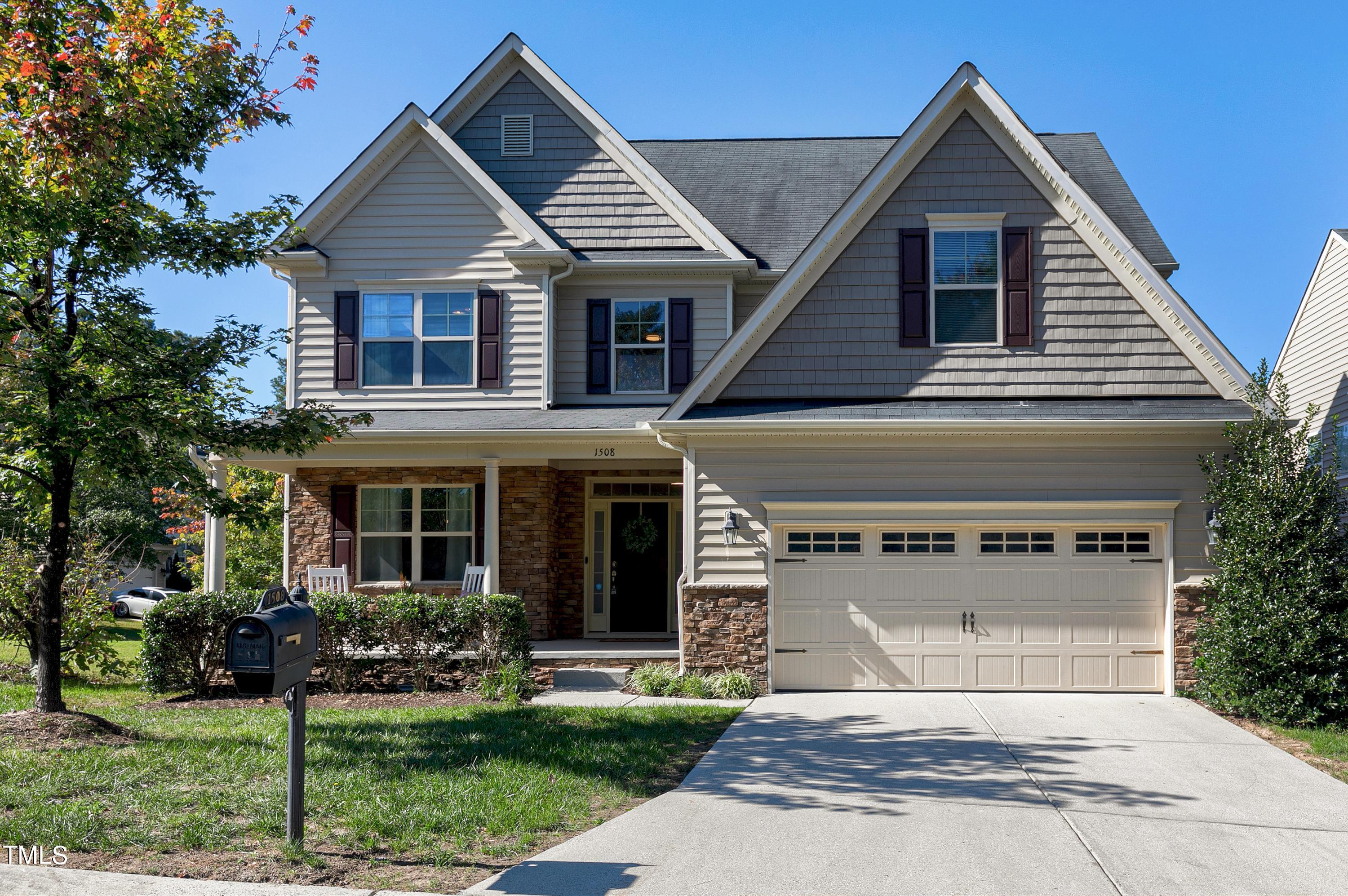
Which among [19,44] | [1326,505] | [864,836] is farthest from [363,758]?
[1326,505]

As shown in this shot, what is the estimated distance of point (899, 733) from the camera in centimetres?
931

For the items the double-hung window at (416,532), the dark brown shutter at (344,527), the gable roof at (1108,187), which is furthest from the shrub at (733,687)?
the gable roof at (1108,187)

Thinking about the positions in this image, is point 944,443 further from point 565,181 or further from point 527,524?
point 565,181

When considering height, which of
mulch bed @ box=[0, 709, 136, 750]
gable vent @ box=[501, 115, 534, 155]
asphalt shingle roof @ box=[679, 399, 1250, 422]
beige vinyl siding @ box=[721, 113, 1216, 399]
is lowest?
mulch bed @ box=[0, 709, 136, 750]

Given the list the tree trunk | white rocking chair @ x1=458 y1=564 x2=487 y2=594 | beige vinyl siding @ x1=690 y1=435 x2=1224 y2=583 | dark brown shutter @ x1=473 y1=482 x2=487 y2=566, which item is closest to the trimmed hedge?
white rocking chair @ x1=458 y1=564 x2=487 y2=594

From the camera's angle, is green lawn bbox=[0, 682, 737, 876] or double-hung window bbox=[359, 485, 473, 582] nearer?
green lawn bbox=[0, 682, 737, 876]

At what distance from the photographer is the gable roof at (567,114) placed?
15.4 meters

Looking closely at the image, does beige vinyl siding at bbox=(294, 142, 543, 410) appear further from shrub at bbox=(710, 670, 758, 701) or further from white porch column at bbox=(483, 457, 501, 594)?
shrub at bbox=(710, 670, 758, 701)

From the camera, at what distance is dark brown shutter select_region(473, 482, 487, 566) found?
15.0 meters

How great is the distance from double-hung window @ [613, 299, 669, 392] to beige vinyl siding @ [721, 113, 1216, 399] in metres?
3.18

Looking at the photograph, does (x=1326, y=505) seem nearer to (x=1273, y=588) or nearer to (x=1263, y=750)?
(x=1273, y=588)

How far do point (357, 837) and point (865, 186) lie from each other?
30.0 ft

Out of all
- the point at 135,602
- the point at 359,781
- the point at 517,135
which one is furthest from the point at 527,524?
the point at 135,602

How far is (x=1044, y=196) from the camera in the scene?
12.1 metres
